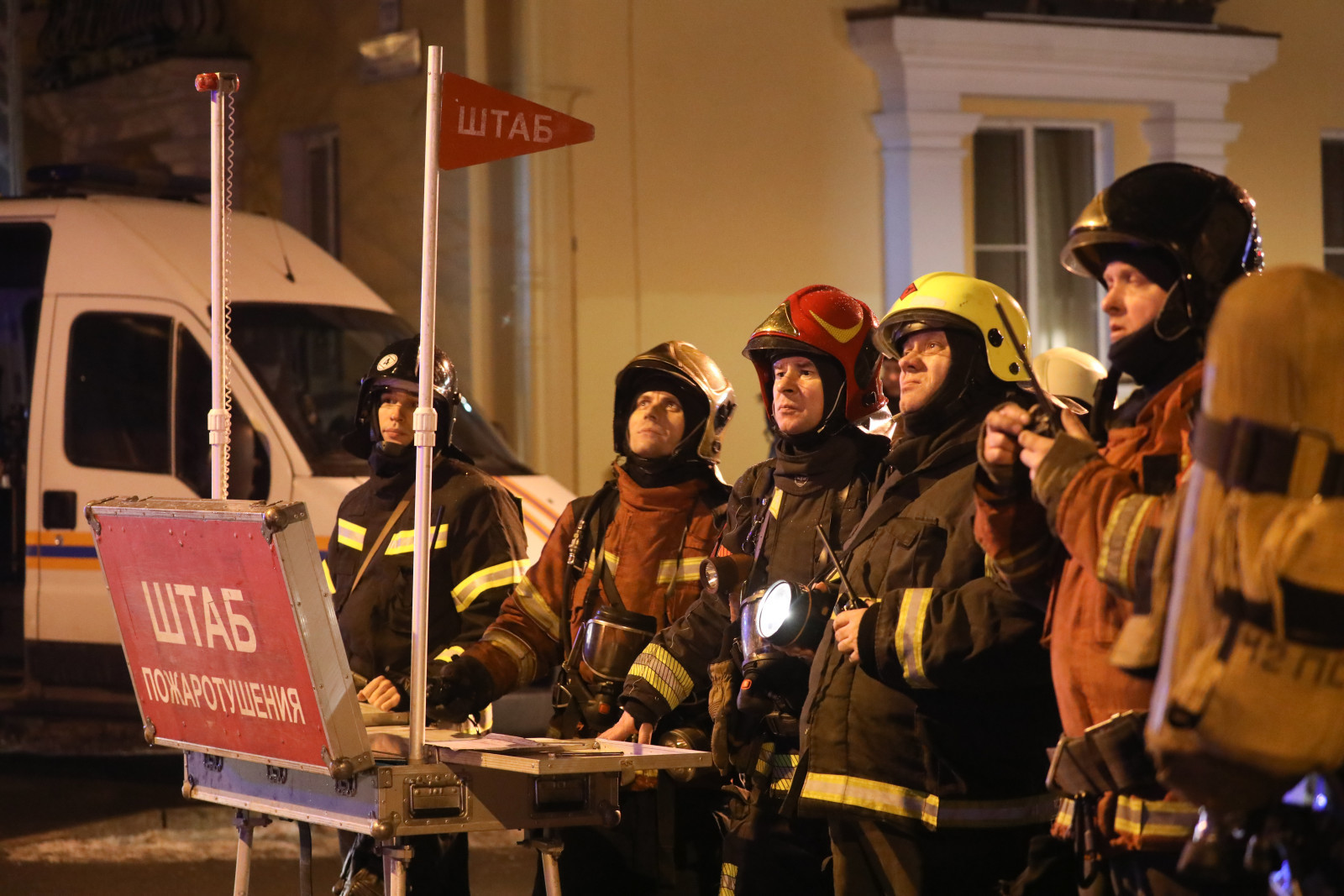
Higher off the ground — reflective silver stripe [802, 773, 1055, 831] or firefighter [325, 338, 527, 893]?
firefighter [325, 338, 527, 893]

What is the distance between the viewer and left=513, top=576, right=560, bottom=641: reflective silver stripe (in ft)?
16.7

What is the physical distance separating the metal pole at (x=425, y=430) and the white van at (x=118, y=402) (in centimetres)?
460

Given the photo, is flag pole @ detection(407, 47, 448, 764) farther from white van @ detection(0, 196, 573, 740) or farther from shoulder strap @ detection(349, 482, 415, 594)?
white van @ detection(0, 196, 573, 740)

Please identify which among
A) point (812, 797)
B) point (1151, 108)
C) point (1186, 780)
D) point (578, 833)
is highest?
point (1151, 108)

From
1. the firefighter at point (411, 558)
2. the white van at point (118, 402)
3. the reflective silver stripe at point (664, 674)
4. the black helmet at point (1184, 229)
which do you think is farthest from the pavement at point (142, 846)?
the black helmet at point (1184, 229)

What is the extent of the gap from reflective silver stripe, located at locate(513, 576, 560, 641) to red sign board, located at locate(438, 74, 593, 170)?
1.42 metres

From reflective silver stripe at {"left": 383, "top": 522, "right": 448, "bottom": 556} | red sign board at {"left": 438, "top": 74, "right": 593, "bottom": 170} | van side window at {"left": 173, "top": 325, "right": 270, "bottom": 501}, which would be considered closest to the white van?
van side window at {"left": 173, "top": 325, "right": 270, "bottom": 501}

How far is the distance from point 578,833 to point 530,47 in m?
7.77

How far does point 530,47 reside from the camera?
11617 millimetres

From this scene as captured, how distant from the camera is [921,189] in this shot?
12.6 meters

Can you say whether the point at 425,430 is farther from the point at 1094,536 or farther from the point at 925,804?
the point at 1094,536

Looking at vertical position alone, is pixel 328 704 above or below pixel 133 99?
below

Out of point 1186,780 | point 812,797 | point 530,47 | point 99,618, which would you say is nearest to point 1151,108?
point 530,47

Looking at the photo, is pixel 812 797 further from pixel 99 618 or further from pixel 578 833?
pixel 99 618
